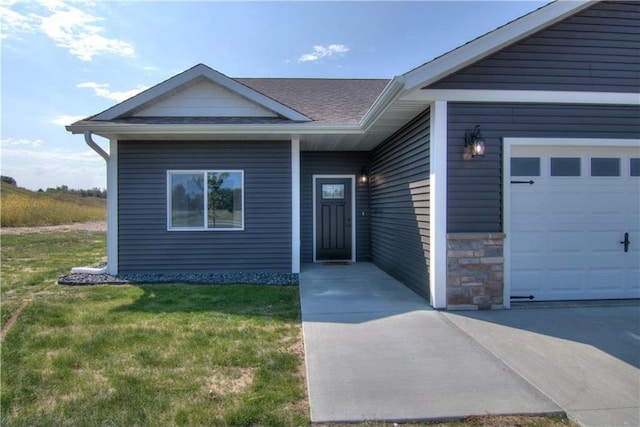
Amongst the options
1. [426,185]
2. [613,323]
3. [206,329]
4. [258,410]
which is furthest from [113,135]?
[613,323]

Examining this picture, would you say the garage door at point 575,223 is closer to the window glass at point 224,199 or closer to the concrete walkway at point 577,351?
the concrete walkway at point 577,351

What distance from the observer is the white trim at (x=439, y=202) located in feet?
15.4

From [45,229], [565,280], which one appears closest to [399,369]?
[565,280]

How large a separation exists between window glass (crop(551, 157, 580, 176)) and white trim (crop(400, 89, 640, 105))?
2.52ft

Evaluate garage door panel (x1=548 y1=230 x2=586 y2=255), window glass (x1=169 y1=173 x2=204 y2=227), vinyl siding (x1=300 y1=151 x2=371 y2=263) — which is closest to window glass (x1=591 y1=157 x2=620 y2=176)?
garage door panel (x1=548 y1=230 x2=586 y2=255)

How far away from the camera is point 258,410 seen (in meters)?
2.40

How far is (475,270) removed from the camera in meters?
4.80

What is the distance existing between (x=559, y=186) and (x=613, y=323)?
6.20 feet

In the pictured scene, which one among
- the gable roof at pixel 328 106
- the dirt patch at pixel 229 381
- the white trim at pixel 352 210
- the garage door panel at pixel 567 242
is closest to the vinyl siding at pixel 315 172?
the white trim at pixel 352 210

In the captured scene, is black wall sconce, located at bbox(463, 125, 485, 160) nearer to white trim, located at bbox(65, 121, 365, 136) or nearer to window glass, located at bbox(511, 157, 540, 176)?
window glass, located at bbox(511, 157, 540, 176)

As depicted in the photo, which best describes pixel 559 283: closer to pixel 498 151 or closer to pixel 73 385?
pixel 498 151

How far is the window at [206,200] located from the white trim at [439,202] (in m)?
3.95

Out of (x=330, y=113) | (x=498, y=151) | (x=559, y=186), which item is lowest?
(x=559, y=186)

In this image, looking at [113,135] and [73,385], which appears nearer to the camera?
[73,385]
